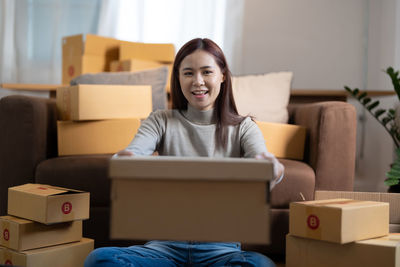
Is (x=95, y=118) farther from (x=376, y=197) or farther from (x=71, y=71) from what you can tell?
(x=376, y=197)

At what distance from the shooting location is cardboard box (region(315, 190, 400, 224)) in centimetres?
166

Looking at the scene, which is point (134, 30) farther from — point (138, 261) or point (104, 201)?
point (138, 261)

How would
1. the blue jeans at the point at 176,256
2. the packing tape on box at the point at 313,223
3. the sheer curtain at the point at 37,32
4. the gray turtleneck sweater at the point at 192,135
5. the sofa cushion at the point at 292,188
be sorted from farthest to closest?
the sheer curtain at the point at 37,32 → the sofa cushion at the point at 292,188 → the packing tape on box at the point at 313,223 → the gray turtleneck sweater at the point at 192,135 → the blue jeans at the point at 176,256

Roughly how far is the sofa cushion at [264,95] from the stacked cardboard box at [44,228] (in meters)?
1.11

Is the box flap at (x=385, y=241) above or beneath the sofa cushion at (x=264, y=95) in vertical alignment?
beneath

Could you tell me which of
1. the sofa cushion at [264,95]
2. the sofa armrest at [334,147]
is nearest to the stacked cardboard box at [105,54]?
the sofa cushion at [264,95]

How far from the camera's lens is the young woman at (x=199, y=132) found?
1.25m

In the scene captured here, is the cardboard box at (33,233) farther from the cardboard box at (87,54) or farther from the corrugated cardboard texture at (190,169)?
the cardboard box at (87,54)

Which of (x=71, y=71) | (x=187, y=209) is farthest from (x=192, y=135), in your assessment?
(x=71, y=71)

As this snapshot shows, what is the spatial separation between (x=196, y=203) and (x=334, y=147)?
3.67 ft

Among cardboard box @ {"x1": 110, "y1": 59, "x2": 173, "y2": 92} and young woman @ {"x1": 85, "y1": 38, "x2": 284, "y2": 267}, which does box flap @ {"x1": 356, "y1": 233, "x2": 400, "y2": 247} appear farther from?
cardboard box @ {"x1": 110, "y1": 59, "x2": 173, "y2": 92}

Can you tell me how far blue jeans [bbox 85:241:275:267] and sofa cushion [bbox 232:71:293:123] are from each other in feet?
3.77

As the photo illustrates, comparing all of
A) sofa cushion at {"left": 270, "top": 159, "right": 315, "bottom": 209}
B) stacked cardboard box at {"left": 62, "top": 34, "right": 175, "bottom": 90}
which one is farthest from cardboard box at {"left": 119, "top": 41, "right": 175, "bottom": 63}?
sofa cushion at {"left": 270, "top": 159, "right": 315, "bottom": 209}

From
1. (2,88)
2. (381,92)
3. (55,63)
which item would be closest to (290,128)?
(381,92)
